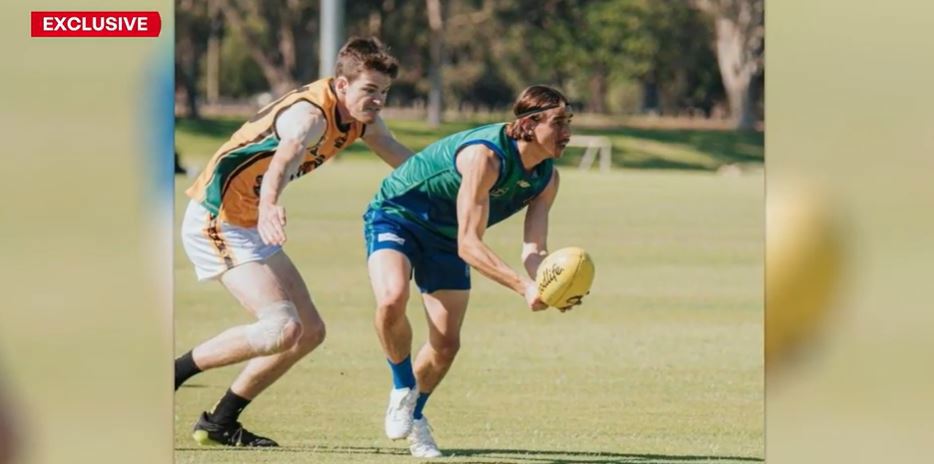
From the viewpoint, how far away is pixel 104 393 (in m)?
5.86

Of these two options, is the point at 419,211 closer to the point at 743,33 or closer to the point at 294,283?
the point at 294,283

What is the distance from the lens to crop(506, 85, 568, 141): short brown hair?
23.4 ft

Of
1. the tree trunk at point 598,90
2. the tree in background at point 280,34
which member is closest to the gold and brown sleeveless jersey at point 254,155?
the tree in background at point 280,34

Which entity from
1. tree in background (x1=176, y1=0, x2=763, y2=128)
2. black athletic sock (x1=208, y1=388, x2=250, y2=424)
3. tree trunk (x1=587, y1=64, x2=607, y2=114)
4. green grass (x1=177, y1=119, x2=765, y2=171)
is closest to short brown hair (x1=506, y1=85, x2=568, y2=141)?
black athletic sock (x1=208, y1=388, x2=250, y2=424)

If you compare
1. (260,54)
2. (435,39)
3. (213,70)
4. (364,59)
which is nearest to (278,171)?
(364,59)

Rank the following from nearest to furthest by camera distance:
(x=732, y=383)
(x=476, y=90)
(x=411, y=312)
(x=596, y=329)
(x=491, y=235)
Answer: (x=732, y=383) < (x=596, y=329) < (x=411, y=312) < (x=491, y=235) < (x=476, y=90)

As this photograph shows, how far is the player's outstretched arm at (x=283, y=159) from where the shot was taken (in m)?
6.69

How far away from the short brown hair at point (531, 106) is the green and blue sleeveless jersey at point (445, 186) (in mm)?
105

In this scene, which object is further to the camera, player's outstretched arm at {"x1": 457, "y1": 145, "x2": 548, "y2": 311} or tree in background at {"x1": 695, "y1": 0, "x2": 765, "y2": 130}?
tree in background at {"x1": 695, "y1": 0, "x2": 765, "y2": 130}

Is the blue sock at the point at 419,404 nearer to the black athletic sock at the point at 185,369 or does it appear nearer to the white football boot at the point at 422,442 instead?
the white football boot at the point at 422,442

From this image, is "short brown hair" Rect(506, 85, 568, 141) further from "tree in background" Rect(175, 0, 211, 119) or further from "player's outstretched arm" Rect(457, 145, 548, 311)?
"tree in background" Rect(175, 0, 211, 119)

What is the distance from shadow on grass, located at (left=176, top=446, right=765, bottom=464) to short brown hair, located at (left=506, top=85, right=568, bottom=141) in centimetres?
138

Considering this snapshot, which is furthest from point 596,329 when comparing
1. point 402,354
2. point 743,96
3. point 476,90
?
point 476,90

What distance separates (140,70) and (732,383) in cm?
542
